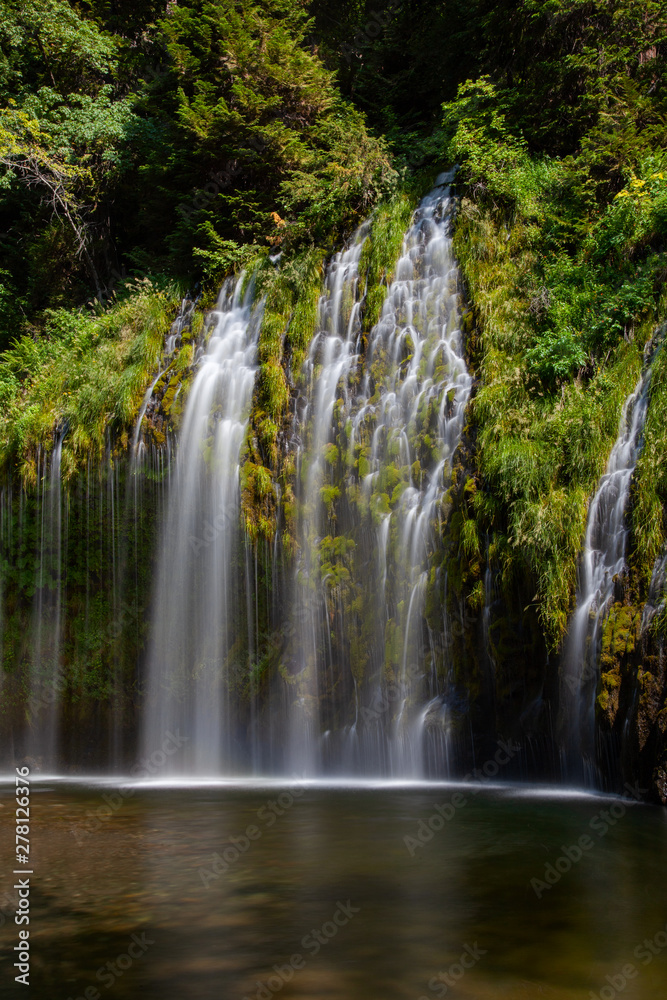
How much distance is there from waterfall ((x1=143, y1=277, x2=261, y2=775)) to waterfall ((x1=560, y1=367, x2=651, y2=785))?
502 centimetres

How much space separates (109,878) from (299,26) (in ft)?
57.8

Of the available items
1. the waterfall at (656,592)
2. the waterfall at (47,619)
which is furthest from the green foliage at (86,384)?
the waterfall at (656,592)

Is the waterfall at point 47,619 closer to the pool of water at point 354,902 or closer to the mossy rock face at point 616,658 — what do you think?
the pool of water at point 354,902

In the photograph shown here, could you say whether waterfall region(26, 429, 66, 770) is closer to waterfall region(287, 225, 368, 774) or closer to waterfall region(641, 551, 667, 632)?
waterfall region(287, 225, 368, 774)

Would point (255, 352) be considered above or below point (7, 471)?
above

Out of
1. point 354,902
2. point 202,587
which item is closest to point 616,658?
point 354,902

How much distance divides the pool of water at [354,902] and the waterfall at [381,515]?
2.02 m

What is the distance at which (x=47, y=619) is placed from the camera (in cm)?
1309

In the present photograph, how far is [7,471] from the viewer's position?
45.0ft

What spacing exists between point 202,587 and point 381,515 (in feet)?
10.0

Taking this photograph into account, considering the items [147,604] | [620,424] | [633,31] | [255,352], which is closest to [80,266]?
[255,352]

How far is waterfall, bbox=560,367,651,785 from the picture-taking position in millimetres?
7598

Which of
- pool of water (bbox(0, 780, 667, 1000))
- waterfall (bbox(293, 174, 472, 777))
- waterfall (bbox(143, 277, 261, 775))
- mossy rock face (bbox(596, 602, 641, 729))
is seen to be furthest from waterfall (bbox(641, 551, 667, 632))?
waterfall (bbox(143, 277, 261, 775))

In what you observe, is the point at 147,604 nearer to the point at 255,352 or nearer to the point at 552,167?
the point at 255,352
